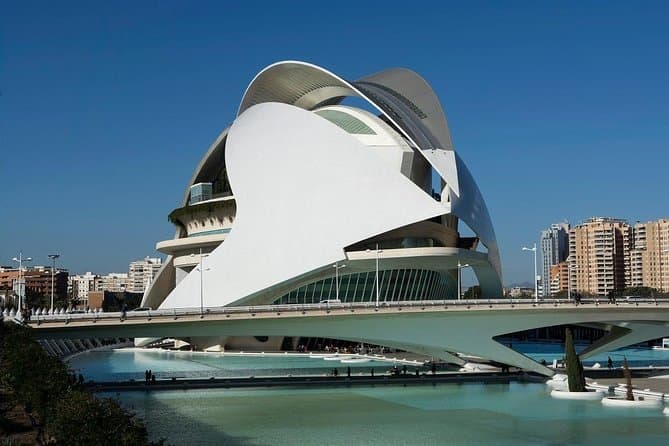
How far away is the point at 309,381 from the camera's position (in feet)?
147

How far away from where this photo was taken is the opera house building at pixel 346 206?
5619 centimetres

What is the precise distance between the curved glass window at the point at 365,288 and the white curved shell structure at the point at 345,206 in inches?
2.9

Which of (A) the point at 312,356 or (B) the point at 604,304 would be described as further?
(A) the point at 312,356

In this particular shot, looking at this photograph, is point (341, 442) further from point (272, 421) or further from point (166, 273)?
point (166, 273)

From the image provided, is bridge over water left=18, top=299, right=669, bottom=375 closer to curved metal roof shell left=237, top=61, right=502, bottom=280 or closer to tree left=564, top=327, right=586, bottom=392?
tree left=564, top=327, right=586, bottom=392

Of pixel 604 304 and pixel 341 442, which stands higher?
pixel 604 304

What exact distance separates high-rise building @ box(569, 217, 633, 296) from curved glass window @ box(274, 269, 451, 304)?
100776 mm

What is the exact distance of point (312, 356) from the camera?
225 ft

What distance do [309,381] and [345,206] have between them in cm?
1550

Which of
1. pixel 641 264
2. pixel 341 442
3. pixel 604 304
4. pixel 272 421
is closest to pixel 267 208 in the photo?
pixel 604 304

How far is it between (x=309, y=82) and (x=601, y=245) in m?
101

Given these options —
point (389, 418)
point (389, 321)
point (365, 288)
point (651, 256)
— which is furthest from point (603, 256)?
point (389, 418)

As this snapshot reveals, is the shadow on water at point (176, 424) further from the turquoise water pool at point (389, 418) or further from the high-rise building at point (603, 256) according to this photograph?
the high-rise building at point (603, 256)

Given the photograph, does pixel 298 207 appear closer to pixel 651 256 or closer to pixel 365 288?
pixel 365 288
